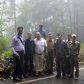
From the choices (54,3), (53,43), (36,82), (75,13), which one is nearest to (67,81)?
(36,82)

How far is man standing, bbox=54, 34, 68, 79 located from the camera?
13.0 metres

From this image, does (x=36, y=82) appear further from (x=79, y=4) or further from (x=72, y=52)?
(x=79, y=4)

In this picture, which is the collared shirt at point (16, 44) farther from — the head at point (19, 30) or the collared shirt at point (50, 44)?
the collared shirt at point (50, 44)

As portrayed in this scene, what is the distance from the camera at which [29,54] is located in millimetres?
13031

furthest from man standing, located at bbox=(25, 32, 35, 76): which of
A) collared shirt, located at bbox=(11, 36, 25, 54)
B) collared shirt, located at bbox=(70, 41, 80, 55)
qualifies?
collared shirt, located at bbox=(70, 41, 80, 55)

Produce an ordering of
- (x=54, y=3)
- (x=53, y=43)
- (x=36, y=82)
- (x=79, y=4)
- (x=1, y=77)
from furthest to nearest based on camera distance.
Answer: (x=79, y=4) < (x=54, y=3) < (x=53, y=43) < (x=1, y=77) < (x=36, y=82)

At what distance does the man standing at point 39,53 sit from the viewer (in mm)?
13242

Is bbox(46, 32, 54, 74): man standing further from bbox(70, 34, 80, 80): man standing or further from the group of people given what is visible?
bbox(70, 34, 80, 80): man standing

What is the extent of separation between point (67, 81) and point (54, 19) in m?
26.6

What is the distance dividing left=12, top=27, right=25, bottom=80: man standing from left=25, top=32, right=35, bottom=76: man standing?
2.29 ft

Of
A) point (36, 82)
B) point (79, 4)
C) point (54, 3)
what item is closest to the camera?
point (36, 82)

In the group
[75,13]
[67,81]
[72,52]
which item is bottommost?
[67,81]

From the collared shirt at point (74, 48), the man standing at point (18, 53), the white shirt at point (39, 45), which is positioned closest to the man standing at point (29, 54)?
the white shirt at point (39, 45)

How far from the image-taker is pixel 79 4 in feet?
132
